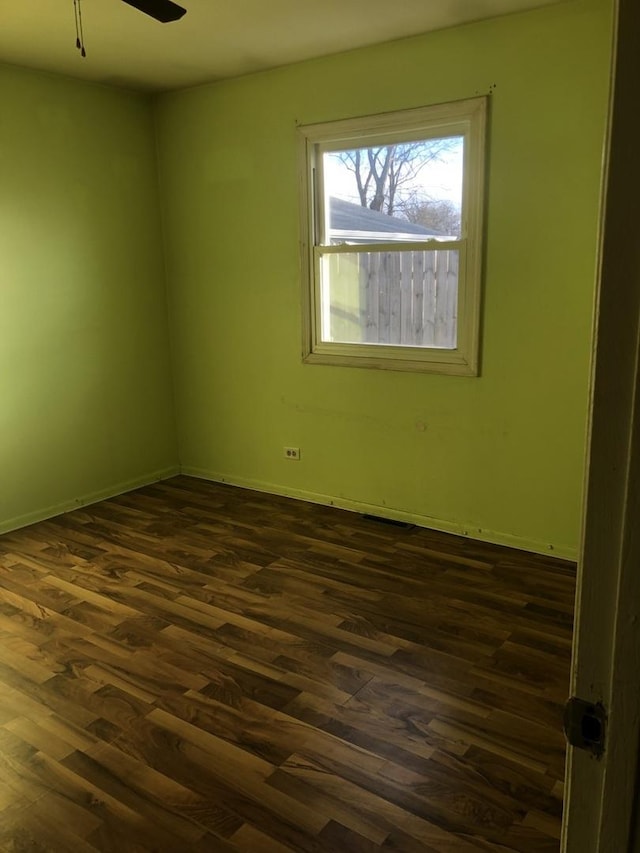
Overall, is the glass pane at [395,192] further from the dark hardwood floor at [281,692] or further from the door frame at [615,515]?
the door frame at [615,515]

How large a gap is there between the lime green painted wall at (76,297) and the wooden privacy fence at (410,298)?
170 centimetres

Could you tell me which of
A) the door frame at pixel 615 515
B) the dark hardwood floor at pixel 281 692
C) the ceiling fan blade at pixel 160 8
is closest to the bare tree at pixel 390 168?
the ceiling fan blade at pixel 160 8

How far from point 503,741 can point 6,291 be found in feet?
11.3

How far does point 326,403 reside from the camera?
4191 mm

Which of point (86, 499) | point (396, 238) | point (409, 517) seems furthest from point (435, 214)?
point (86, 499)

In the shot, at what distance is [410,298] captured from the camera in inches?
147

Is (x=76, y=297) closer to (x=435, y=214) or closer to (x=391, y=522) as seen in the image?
(x=435, y=214)

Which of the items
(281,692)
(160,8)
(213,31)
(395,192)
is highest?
(213,31)

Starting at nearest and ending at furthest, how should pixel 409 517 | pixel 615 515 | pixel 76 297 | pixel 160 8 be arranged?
pixel 615 515
pixel 160 8
pixel 409 517
pixel 76 297

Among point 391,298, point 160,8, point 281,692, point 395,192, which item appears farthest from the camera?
point 391,298

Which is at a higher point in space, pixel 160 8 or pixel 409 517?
pixel 160 8

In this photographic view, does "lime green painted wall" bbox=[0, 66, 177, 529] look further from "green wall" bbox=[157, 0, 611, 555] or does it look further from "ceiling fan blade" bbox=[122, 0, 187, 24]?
"ceiling fan blade" bbox=[122, 0, 187, 24]

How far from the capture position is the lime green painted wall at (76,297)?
3873 millimetres

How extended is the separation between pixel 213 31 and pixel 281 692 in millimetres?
3050
